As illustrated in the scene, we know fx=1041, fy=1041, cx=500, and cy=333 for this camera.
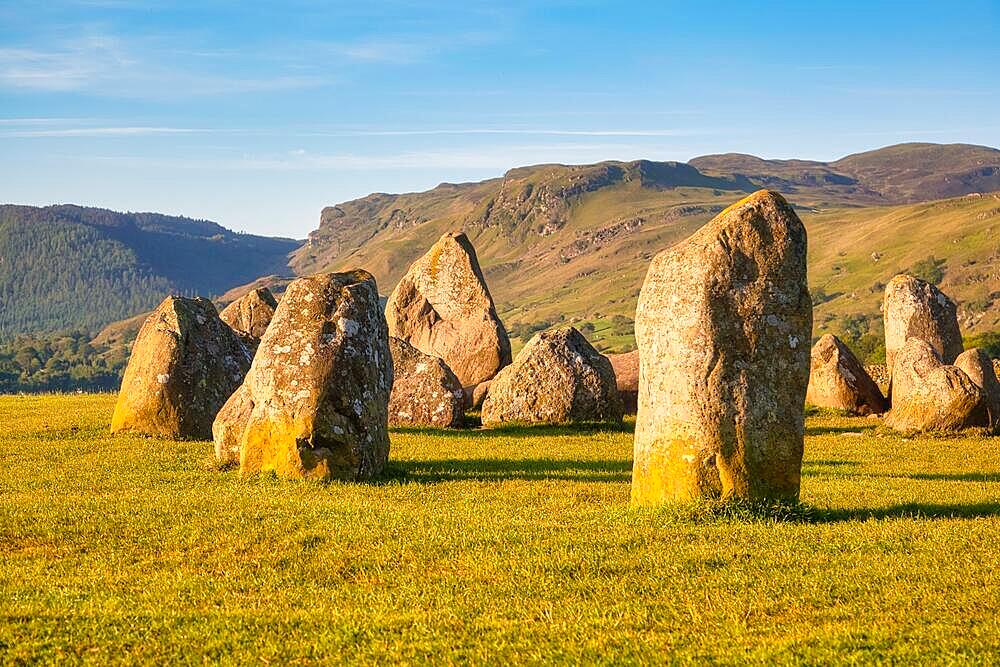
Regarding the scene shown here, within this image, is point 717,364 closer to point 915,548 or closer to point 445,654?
point 915,548

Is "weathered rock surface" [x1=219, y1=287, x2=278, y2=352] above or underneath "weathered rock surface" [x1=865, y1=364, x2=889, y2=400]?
above

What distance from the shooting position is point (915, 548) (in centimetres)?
1243

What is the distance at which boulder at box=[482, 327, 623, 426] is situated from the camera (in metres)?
28.2

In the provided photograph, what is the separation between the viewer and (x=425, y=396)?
1125 inches

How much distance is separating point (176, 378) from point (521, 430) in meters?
8.80

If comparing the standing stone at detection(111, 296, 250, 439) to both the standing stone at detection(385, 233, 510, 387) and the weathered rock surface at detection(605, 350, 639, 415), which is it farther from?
the weathered rock surface at detection(605, 350, 639, 415)

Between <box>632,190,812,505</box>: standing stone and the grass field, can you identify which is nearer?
the grass field

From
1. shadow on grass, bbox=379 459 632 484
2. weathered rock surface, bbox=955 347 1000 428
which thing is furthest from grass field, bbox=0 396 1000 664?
weathered rock surface, bbox=955 347 1000 428

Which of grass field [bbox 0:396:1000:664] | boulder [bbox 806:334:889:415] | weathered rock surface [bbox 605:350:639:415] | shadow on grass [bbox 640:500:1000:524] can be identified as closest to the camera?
grass field [bbox 0:396:1000:664]

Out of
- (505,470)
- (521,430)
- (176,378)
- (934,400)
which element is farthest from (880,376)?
(176,378)

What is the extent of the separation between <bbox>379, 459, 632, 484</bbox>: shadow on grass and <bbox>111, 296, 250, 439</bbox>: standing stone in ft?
21.6

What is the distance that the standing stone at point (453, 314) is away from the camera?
121ft

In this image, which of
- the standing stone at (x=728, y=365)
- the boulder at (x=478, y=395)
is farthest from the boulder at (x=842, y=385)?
the standing stone at (x=728, y=365)

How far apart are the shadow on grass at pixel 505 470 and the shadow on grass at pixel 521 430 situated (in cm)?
472
